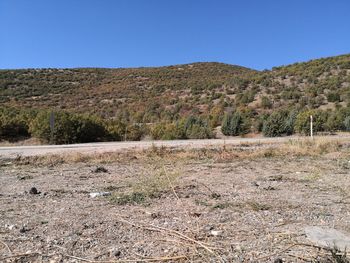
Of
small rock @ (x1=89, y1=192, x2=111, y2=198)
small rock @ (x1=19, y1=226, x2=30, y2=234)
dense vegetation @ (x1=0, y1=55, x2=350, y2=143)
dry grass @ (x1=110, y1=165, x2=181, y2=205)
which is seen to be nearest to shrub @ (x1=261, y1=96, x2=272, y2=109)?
dense vegetation @ (x1=0, y1=55, x2=350, y2=143)

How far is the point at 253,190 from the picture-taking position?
297 inches

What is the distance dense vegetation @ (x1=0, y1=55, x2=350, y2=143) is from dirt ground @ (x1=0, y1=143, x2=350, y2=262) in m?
16.3

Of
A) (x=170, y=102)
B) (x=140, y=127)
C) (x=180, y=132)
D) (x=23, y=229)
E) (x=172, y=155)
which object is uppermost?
(x=170, y=102)

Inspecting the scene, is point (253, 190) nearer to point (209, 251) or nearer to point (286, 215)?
point (286, 215)

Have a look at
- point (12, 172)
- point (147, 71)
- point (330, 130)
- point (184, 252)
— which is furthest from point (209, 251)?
point (147, 71)

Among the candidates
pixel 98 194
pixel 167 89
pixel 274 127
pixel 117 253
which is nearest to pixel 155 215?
pixel 117 253

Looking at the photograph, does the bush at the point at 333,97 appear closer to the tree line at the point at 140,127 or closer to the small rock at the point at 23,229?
the tree line at the point at 140,127

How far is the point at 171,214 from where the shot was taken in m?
5.65

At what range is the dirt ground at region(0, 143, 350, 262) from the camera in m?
4.12

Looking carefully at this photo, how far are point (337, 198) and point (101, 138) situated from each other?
71.8 feet

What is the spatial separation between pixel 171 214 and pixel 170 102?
4411 cm

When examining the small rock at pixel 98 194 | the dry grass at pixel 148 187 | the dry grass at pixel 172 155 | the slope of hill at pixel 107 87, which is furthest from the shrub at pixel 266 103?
the small rock at pixel 98 194

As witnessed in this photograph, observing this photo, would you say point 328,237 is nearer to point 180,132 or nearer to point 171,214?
point 171,214

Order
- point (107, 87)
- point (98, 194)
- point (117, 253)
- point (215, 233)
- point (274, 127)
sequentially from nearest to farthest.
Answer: point (117, 253) < point (215, 233) < point (98, 194) < point (274, 127) < point (107, 87)
